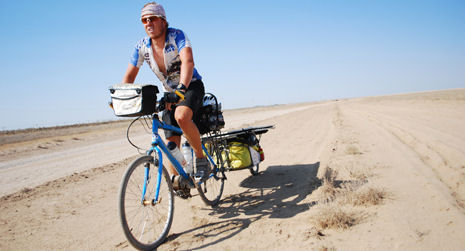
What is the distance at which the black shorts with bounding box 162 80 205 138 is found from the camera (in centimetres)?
356

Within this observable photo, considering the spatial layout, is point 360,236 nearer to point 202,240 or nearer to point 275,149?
point 202,240

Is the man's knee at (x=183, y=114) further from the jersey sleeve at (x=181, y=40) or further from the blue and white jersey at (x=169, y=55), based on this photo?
the jersey sleeve at (x=181, y=40)

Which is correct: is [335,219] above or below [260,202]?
above

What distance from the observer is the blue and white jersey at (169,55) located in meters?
3.62

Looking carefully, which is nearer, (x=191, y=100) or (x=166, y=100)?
(x=166, y=100)

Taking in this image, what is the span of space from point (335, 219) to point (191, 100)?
2130 millimetres

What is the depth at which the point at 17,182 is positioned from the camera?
8156 millimetres

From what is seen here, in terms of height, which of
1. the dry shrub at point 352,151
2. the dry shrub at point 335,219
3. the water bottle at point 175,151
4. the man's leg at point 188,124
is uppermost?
the man's leg at point 188,124

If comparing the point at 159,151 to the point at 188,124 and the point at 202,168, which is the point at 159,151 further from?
the point at 202,168

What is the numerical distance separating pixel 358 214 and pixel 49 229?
4197 millimetres

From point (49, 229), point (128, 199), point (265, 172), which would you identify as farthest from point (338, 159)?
point (49, 229)

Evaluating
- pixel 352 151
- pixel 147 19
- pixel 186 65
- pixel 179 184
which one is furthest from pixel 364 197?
pixel 147 19

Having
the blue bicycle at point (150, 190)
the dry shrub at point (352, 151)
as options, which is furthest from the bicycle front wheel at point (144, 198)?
the dry shrub at point (352, 151)

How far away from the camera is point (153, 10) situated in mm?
3467
